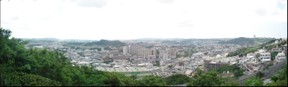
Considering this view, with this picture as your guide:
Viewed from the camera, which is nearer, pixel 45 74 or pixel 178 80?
pixel 45 74

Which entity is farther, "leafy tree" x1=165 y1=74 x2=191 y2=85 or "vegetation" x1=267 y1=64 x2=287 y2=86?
"leafy tree" x1=165 y1=74 x2=191 y2=85

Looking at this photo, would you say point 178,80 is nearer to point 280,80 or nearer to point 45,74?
point 45,74

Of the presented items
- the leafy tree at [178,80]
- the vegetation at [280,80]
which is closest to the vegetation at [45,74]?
the vegetation at [280,80]

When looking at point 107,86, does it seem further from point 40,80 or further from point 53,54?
point 53,54

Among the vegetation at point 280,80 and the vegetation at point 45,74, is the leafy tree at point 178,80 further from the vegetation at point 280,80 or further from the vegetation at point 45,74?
the vegetation at point 280,80

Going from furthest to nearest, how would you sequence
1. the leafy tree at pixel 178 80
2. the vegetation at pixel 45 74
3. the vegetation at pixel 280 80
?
the leafy tree at pixel 178 80 < the vegetation at pixel 45 74 < the vegetation at pixel 280 80

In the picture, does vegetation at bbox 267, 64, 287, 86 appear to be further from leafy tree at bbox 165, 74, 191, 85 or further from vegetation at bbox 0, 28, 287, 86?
leafy tree at bbox 165, 74, 191, 85

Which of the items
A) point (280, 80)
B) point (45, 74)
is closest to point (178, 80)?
point (45, 74)

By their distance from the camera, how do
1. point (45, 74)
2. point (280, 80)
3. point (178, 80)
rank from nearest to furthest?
point (280, 80) < point (45, 74) < point (178, 80)

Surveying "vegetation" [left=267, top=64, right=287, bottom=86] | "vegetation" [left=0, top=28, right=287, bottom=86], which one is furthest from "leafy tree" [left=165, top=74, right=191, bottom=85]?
"vegetation" [left=267, top=64, right=287, bottom=86]

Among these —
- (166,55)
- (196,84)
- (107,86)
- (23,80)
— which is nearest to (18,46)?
(23,80)

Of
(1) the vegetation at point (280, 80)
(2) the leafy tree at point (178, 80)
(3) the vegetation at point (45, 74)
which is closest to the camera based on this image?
(1) the vegetation at point (280, 80)
